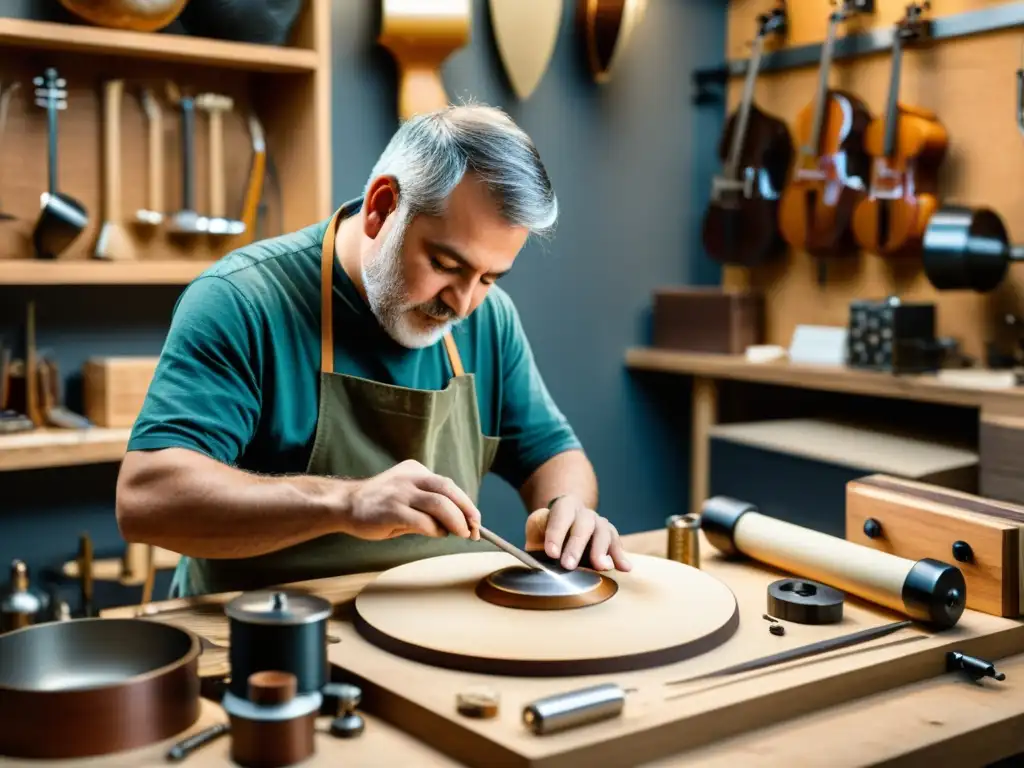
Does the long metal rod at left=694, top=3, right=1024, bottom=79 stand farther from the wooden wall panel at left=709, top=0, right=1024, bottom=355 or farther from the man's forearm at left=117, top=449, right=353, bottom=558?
the man's forearm at left=117, top=449, right=353, bottom=558

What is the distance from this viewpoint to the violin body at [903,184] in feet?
10.7

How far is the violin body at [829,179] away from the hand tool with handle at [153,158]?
6.24ft

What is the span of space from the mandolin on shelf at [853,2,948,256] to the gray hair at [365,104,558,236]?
1744mm

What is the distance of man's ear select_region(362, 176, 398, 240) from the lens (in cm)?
193

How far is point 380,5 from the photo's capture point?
11.0ft

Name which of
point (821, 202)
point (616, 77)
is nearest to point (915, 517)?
point (821, 202)

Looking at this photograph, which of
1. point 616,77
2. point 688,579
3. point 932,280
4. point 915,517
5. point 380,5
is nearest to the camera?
point 688,579

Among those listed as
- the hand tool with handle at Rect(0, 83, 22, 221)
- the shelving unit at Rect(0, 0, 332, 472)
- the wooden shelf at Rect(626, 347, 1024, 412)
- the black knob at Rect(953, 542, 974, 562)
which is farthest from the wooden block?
the hand tool with handle at Rect(0, 83, 22, 221)

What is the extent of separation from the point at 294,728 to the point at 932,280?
7.89 feet

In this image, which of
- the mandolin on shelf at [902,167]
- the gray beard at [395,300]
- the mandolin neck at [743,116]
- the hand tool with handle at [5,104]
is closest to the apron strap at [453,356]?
the gray beard at [395,300]

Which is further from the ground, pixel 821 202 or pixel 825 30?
pixel 825 30

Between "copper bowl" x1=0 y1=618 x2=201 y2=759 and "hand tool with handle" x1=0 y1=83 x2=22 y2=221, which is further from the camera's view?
"hand tool with handle" x1=0 y1=83 x2=22 y2=221

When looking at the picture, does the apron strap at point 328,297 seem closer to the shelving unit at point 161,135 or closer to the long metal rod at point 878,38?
the shelving unit at point 161,135

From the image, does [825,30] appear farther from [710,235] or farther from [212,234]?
[212,234]
